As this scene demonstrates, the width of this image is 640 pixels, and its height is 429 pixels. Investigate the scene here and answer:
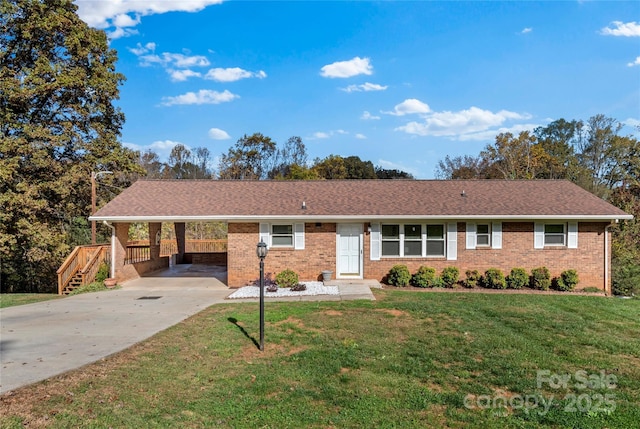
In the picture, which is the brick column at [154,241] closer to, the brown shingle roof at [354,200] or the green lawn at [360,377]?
the brown shingle roof at [354,200]

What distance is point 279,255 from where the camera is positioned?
47.0 feet

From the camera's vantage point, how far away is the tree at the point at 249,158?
4278cm

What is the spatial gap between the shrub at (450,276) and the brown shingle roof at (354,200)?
1967mm

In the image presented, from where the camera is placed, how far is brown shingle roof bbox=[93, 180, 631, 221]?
14.1 meters

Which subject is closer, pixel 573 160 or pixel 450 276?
pixel 450 276

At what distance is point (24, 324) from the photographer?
29.1 ft

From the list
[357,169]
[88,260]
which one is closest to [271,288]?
[88,260]

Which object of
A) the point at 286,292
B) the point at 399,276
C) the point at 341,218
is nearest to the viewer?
the point at 286,292

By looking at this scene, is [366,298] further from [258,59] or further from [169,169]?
[169,169]

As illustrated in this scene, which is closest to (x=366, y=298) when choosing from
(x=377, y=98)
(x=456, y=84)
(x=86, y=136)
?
(x=456, y=84)

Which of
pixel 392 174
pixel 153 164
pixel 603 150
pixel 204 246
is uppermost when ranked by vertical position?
pixel 153 164

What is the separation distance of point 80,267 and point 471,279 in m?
14.7

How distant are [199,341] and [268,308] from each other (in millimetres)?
2895

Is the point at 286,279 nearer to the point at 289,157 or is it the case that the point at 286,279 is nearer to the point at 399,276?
the point at 399,276
